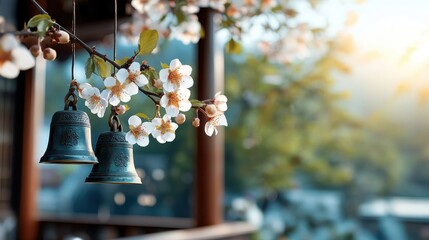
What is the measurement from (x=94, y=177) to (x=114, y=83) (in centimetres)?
28

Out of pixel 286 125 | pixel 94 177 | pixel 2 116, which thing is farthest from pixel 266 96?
pixel 94 177

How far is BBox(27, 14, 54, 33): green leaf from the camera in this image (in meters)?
0.97

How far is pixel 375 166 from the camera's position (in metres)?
5.92

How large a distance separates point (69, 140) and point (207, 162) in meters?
2.30

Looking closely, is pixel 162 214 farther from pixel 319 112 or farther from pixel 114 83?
pixel 114 83

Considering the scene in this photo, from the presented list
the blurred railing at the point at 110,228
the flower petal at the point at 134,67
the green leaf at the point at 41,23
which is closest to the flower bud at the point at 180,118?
the flower petal at the point at 134,67

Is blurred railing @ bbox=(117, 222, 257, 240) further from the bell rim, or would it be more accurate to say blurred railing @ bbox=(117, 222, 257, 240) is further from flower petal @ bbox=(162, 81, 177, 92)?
flower petal @ bbox=(162, 81, 177, 92)

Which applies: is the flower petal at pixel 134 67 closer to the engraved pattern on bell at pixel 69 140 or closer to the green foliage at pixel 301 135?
the engraved pattern on bell at pixel 69 140

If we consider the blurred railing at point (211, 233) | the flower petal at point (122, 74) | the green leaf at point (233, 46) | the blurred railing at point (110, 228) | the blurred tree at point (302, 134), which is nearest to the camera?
the flower petal at point (122, 74)

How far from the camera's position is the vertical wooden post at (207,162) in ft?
11.4

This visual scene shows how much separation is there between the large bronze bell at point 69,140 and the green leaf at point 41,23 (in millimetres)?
241

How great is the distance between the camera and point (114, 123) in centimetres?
128

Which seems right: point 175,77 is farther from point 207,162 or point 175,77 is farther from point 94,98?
point 207,162

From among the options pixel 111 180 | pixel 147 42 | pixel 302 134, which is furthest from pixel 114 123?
pixel 302 134
